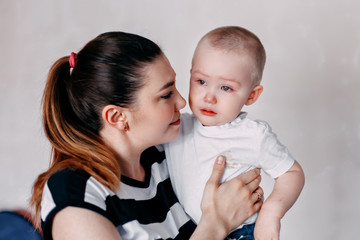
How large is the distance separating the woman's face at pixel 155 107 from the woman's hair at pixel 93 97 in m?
0.03

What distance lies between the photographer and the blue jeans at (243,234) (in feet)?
6.05

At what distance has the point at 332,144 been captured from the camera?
2.87 meters

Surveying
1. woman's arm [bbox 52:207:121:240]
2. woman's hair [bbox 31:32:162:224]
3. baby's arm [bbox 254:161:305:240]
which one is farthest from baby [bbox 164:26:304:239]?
woman's arm [bbox 52:207:121:240]

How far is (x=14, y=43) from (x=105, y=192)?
1.86 m

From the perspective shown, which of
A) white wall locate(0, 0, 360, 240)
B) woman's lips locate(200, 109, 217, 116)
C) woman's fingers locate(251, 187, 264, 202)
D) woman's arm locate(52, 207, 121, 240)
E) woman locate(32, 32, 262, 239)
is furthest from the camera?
white wall locate(0, 0, 360, 240)

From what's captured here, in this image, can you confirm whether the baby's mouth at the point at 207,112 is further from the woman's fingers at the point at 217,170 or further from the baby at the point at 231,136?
the woman's fingers at the point at 217,170

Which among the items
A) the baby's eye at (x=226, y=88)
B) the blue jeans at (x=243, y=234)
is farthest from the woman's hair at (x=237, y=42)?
the blue jeans at (x=243, y=234)

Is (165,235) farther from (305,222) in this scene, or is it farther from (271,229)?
(305,222)

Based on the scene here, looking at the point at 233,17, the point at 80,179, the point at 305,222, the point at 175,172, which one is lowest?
the point at 305,222

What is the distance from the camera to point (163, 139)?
1752mm

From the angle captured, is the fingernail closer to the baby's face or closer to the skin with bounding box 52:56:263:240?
the skin with bounding box 52:56:263:240

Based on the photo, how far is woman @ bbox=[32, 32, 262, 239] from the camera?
1544mm

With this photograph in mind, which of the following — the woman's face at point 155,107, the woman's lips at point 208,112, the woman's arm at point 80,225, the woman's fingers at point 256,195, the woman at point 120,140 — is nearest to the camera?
the woman's arm at point 80,225

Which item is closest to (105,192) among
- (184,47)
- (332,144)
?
(184,47)
